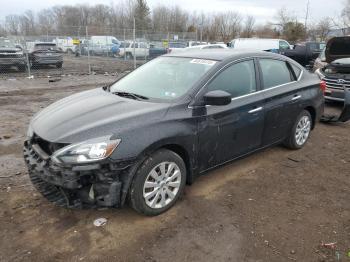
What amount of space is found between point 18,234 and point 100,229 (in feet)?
2.50

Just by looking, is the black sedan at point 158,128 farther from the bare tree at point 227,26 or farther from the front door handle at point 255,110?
the bare tree at point 227,26

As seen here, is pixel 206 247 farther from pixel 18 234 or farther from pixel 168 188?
pixel 18 234

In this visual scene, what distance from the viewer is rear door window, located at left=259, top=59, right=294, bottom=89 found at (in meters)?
4.52

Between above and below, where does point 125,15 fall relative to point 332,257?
above

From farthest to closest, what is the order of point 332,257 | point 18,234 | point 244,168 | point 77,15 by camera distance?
1. point 77,15
2. point 244,168
3. point 18,234
4. point 332,257

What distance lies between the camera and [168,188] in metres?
3.50

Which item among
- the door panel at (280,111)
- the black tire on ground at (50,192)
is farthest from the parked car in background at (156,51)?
the black tire on ground at (50,192)

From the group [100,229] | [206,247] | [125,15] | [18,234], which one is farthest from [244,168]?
[125,15]

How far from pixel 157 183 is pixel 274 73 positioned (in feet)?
8.27

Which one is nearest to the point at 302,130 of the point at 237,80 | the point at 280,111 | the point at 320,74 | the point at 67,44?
the point at 280,111

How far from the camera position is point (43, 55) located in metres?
17.0

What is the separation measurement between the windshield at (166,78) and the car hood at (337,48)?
7.05 meters

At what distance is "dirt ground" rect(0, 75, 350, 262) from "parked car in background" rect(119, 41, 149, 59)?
19.3 m

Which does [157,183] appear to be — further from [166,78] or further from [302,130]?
[302,130]
